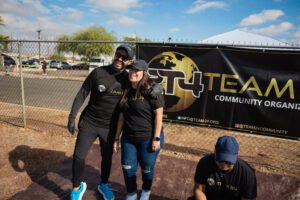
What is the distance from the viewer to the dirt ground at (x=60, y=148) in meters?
4.38

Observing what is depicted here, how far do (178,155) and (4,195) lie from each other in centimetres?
325

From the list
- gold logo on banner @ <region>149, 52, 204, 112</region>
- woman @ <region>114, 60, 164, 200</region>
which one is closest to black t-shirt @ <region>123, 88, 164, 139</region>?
woman @ <region>114, 60, 164, 200</region>

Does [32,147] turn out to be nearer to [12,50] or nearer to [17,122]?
[17,122]

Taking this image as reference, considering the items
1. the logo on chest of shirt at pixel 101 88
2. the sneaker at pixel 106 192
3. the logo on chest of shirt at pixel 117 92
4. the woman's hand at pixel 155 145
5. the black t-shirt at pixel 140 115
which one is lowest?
the sneaker at pixel 106 192

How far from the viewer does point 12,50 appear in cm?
648

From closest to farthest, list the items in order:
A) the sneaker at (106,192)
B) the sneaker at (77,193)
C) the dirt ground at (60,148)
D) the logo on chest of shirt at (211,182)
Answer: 1. the logo on chest of shirt at (211,182)
2. the sneaker at (77,193)
3. the sneaker at (106,192)
4. the dirt ground at (60,148)

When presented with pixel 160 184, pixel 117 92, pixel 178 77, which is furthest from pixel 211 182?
pixel 178 77

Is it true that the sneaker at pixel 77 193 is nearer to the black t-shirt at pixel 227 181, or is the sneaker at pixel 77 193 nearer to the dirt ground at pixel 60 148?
the dirt ground at pixel 60 148

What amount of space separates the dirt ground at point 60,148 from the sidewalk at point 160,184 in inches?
17.8

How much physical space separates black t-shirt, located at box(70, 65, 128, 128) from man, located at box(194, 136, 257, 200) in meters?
1.32

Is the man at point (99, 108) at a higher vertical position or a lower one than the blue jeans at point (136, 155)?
higher

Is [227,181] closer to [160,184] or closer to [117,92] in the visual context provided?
[117,92]

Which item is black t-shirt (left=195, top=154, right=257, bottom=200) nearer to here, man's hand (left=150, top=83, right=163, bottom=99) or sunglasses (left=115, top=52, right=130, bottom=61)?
man's hand (left=150, top=83, right=163, bottom=99)

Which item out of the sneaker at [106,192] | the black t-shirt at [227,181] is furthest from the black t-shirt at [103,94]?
the black t-shirt at [227,181]
